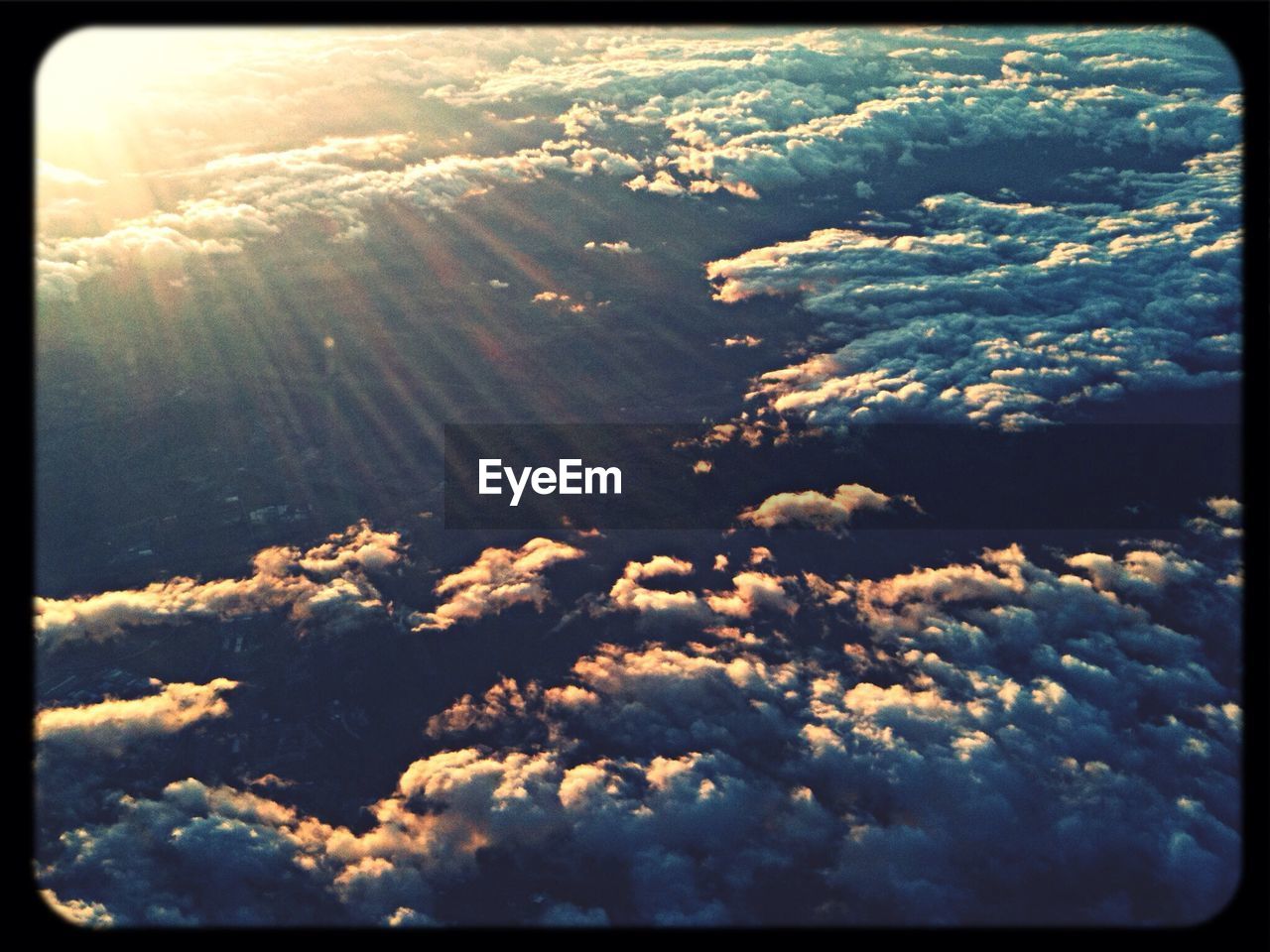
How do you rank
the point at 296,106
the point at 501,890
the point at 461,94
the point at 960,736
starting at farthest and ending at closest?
the point at 461,94 → the point at 296,106 → the point at 960,736 → the point at 501,890

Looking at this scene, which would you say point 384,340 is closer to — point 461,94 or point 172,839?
point 172,839

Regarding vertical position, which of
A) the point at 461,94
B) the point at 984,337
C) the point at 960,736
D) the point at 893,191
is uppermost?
the point at 461,94

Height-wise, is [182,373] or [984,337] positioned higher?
[984,337]

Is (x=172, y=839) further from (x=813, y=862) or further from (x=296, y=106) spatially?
(x=296, y=106)

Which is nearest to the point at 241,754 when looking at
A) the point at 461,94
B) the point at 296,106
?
the point at 296,106

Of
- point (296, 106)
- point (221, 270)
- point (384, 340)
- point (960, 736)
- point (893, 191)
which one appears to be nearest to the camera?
point (960, 736)

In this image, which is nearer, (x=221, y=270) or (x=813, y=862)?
(x=813, y=862)

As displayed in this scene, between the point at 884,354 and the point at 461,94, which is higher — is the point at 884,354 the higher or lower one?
the lower one

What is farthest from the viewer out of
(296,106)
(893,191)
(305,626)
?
(296,106)

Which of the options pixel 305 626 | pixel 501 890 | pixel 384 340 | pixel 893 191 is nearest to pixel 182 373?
pixel 384 340
